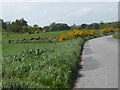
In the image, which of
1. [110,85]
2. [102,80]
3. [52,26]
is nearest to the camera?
[110,85]

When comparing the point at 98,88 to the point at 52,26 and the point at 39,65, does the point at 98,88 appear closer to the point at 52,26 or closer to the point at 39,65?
the point at 39,65

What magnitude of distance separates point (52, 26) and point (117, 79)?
7514cm

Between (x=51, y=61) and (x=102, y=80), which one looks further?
(x=51, y=61)

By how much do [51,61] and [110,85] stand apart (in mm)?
2884

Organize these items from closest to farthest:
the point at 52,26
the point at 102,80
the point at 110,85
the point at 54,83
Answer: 1. the point at 54,83
2. the point at 110,85
3. the point at 102,80
4. the point at 52,26

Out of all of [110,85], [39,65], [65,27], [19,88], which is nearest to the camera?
[19,88]

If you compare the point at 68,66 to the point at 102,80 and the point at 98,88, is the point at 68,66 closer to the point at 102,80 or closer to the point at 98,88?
the point at 102,80

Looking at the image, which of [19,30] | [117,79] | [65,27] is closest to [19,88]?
[117,79]

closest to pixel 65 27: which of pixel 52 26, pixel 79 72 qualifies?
pixel 52 26

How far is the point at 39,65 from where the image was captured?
923 cm

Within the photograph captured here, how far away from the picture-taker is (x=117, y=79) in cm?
869

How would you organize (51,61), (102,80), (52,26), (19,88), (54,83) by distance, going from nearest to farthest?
(19,88) → (54,83) → (102,80) → (51,61) → (52,26)

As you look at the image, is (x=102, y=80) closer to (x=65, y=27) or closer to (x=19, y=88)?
(x=19, y=88)

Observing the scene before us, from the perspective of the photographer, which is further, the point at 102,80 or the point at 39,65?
the point at 39,65
